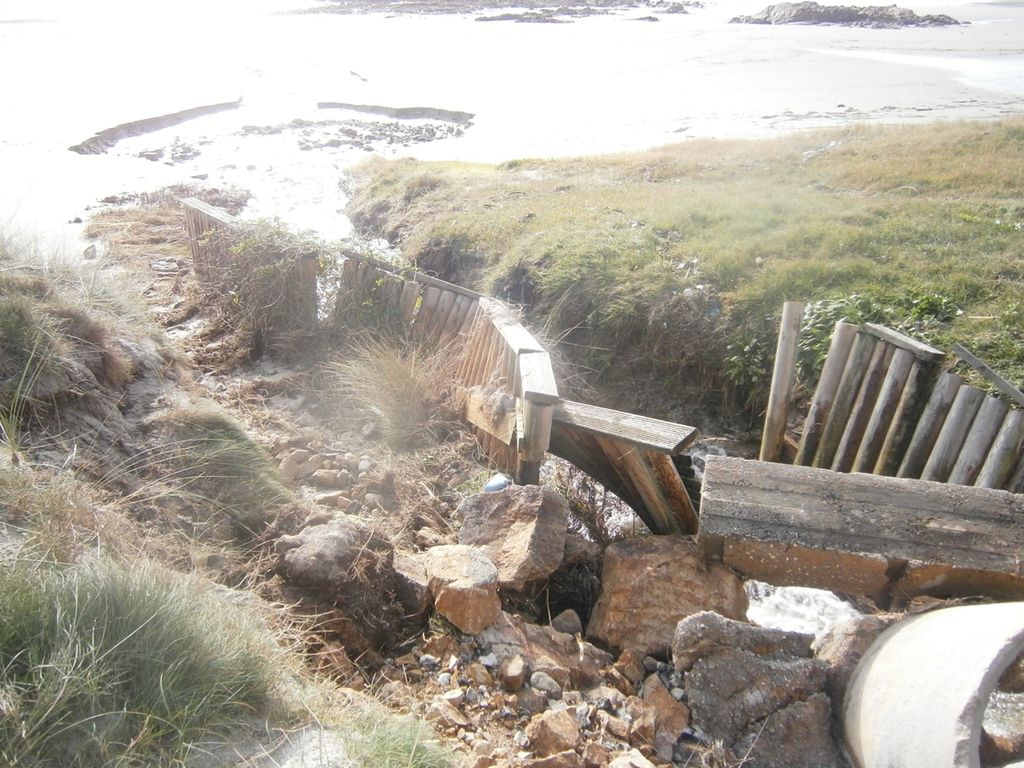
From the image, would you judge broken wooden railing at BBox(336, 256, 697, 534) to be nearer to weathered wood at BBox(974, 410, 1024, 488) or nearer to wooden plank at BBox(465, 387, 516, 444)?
wooden plank at BBox(465, 387, 516, 444)

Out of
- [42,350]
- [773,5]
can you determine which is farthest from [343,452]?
[773,5]

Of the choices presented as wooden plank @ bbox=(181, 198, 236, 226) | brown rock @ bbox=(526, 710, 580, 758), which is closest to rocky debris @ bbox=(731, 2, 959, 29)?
→ wooden plank @ bbox=(181, 198, 236, 226)

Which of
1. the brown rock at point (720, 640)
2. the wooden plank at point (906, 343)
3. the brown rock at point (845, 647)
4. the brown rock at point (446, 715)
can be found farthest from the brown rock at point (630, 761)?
→ the wooden plank at point (906, 343)

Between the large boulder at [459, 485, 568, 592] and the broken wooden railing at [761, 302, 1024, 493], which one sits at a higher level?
A: the broken wooden railing at [761, 302, 1024, 493]

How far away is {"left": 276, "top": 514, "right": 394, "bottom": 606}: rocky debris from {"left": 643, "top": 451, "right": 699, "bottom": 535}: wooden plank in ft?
6.67

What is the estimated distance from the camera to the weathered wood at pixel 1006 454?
5.24 meters

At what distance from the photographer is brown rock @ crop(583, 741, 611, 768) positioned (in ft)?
11.4

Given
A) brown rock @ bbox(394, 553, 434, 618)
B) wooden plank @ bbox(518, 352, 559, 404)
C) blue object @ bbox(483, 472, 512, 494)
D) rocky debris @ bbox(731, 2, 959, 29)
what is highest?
rocky debris @ bbox(731, 2, 959, 29)

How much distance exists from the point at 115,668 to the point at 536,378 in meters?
3.66

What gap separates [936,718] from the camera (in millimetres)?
3051

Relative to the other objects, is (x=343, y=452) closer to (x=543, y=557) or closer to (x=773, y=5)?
(x=543, y=557)

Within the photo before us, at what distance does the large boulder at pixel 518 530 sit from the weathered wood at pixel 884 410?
232 centimetres

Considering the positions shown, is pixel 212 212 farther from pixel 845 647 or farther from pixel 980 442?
pixel 845 647

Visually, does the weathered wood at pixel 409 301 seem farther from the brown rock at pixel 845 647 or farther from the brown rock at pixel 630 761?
the brown rock at pixel 630 761
